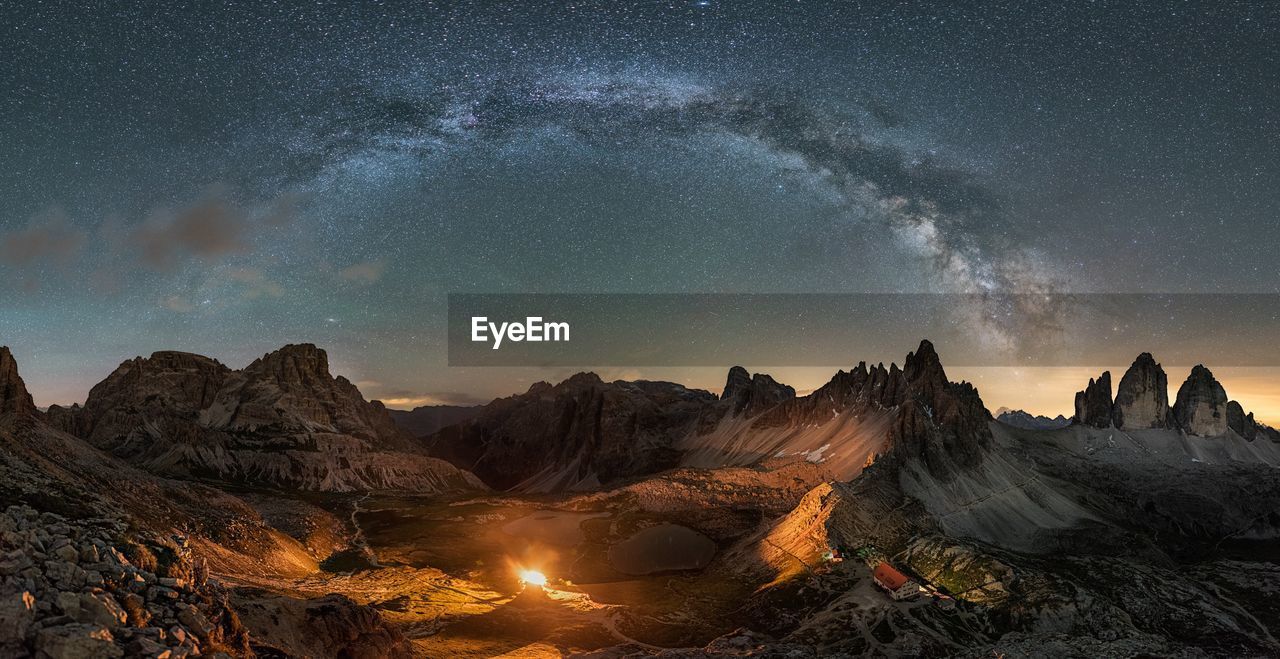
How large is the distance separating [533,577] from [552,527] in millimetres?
51559

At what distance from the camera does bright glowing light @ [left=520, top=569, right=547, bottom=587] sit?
113m

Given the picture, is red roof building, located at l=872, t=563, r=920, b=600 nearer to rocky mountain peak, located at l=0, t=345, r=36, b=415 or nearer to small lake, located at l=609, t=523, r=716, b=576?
small lake, located at l=609, t=523, r=716, b=576

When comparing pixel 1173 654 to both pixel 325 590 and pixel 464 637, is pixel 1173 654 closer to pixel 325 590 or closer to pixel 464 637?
pixel 464 637

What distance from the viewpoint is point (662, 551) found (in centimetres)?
14350

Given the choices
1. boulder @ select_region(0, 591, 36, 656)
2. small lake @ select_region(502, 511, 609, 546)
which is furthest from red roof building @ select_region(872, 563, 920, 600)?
boulder @ select_region(0, 591, 36, 656)

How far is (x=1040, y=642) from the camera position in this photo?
83250 millimetres

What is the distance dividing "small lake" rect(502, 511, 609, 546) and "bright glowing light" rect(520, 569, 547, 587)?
2854 centimetres

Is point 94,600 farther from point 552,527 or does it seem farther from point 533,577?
point 552,527

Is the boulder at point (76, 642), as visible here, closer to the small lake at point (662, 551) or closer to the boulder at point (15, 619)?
the boulder at point (15, 619)

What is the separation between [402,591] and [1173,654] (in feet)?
339

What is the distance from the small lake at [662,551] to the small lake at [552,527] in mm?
14628

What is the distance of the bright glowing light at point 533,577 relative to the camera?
11314 centimetres

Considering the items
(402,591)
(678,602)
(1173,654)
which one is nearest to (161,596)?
(402,591)

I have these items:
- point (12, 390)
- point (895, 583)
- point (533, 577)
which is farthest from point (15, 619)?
point (12, 390)
